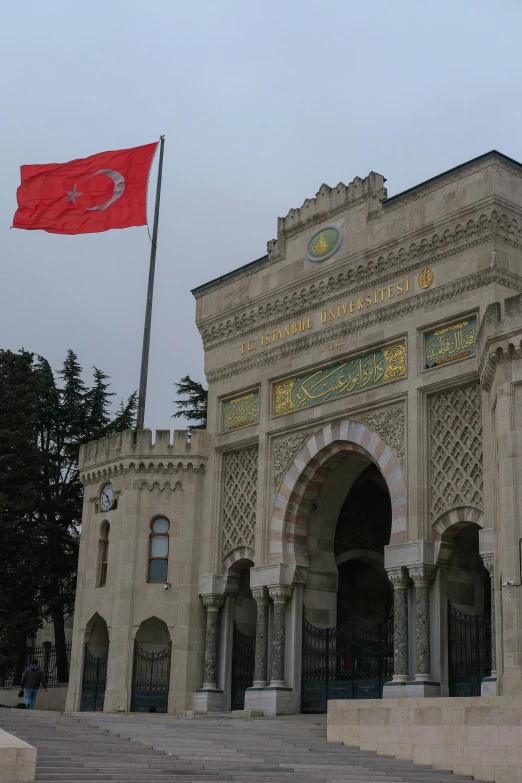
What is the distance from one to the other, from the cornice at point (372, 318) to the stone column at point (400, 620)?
16.6ft

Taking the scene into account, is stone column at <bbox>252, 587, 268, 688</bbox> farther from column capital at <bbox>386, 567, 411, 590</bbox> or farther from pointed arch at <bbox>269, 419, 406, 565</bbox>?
column capital at <bbox>386, 567, 411, 590</bbox>

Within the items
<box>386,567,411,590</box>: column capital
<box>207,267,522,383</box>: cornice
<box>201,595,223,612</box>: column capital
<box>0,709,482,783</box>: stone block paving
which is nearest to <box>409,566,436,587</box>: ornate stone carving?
<box>386,567,411,590</box>: column capital

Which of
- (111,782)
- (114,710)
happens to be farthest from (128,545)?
(111,782)

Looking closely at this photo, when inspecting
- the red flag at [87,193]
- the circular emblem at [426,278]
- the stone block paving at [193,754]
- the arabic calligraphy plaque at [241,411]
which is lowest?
the stone block paving at [193,754]

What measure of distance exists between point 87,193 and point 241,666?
12.2 metres

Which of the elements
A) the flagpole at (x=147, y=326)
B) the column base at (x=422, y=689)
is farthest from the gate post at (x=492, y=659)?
the flagpole at (x=147, y=326)

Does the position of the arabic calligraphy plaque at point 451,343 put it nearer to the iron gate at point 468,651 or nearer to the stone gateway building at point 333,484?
the stone gateway building at point 333,484

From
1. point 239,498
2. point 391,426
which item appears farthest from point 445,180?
point 239,498

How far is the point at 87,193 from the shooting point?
1086 inches

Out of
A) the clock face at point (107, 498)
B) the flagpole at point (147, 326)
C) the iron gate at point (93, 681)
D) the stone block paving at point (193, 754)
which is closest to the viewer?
the stone block paving at point (193, 754)

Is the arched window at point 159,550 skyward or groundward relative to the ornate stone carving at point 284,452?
groundward

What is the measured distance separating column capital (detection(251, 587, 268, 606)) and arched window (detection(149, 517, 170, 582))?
2737mm

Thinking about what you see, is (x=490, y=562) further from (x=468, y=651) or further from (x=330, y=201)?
(x=330, y=201)

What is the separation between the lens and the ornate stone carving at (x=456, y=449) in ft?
63.5
